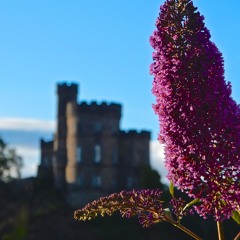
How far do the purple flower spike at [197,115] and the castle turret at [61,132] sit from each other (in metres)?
76.5

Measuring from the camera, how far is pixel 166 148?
5.43m

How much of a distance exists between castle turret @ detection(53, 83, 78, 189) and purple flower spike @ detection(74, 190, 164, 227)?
76.4 metres

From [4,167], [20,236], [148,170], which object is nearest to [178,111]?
[20,236]

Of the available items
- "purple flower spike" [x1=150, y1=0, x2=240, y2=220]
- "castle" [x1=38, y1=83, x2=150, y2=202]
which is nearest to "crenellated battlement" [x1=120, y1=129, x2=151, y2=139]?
"castle" [x1=38, y1=83, x2=150, y2=202]

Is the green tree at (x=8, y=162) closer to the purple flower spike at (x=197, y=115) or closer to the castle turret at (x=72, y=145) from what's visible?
the castle turret at (x=72, y=145)

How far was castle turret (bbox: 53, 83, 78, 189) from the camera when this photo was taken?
82.7 meters

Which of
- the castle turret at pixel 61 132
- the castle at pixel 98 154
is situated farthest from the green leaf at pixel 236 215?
the castle turret at pixel 61 132

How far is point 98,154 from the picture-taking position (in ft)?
268

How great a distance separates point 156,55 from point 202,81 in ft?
1.59

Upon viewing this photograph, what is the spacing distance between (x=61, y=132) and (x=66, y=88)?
195 inches

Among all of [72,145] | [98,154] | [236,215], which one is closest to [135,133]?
[98,154]

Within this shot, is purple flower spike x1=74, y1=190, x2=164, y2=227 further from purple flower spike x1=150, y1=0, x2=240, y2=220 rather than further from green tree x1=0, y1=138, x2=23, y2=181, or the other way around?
green tree x1=0, y1=138, x2=23, y2=181

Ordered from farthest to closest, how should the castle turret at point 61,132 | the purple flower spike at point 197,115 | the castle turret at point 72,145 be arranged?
1. the castle turret at point 61,132
2. the castle turret at point 72,145
3. the purple flower spike at point 197,115

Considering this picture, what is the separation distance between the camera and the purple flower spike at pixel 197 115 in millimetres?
5141
